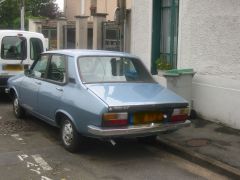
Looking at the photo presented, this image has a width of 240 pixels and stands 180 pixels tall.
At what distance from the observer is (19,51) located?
12320mm

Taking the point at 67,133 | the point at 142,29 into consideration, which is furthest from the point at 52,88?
the point at 142,29

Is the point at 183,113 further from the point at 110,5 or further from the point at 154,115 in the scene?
the point at 110,5

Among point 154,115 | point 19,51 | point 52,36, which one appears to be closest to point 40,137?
point 154,115

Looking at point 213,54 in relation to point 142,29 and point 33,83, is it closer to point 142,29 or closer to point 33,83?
point 142,29

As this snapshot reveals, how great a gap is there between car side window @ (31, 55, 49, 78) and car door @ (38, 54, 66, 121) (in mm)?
263

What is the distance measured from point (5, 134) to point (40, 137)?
2.27ft

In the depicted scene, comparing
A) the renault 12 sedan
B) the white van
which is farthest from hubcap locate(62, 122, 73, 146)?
the white van

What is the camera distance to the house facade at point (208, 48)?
9008 millimetres

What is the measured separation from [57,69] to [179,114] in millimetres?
2343

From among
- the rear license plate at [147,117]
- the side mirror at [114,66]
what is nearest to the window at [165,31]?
the side mirror at [114,66]

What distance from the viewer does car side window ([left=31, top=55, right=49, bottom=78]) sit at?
8768 mm

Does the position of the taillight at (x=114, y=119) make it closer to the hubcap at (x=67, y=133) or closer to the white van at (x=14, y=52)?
the hubcap at (x=67, y=133)

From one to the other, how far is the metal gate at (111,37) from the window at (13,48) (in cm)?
376

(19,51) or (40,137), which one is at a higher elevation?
(19,51)
